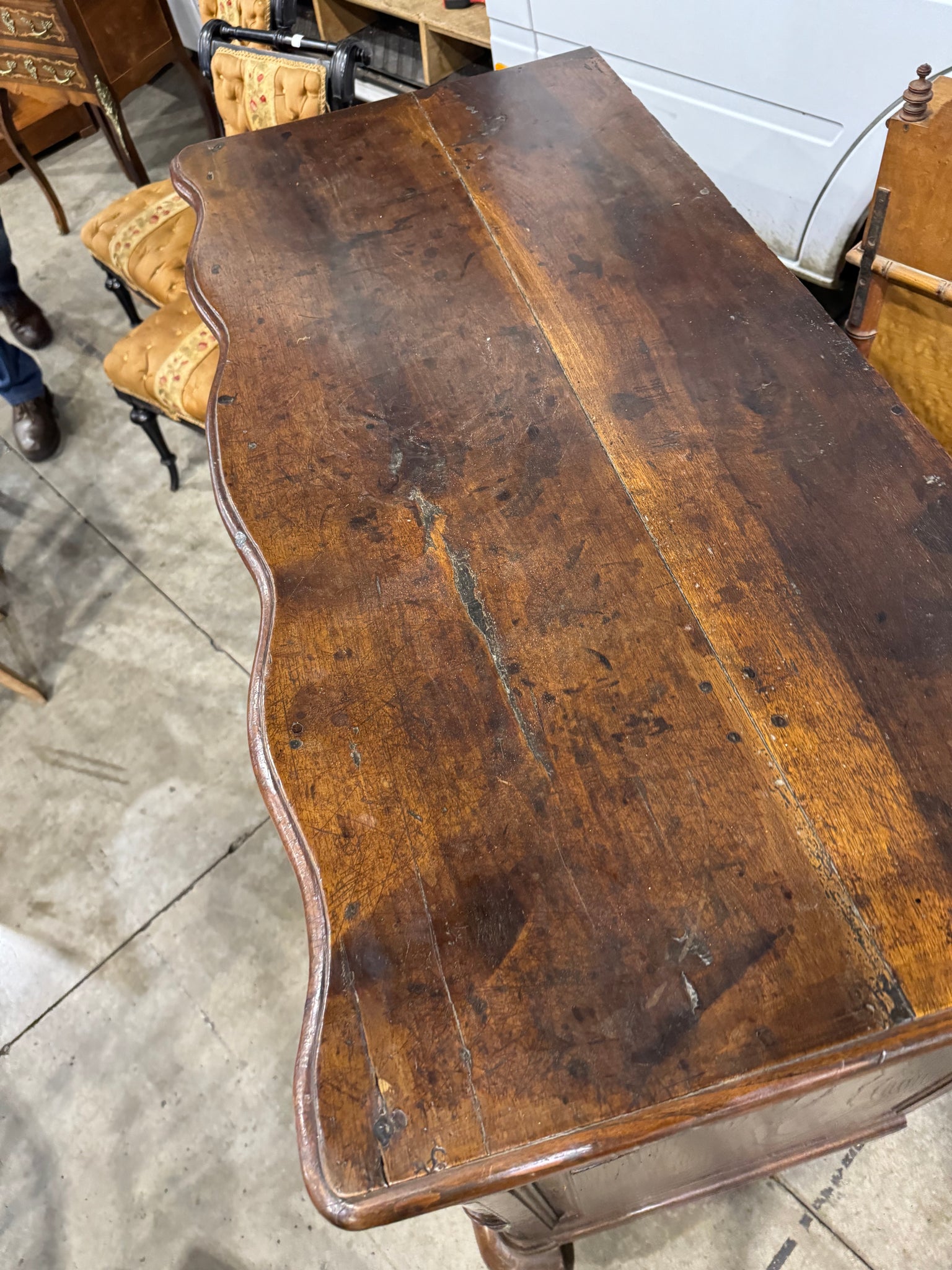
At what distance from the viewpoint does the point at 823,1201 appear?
4.36 ft

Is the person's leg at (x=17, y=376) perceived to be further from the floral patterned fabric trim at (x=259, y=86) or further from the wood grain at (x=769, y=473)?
the wood grain at (x=769, y=473)

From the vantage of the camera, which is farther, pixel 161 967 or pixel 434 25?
pixel 434 25

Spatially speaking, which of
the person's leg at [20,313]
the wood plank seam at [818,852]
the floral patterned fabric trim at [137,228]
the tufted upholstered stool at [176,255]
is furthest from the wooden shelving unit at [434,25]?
the wood plank seam at [818,852]

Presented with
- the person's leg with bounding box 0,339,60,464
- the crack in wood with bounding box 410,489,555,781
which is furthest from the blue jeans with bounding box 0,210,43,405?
the crack in wood with bounding box 410,489,555,781

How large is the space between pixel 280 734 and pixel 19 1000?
1.16 metres

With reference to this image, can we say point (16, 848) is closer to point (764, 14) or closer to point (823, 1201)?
point (823, 1201)

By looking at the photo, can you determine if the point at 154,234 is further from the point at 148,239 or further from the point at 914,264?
the point at 914,264

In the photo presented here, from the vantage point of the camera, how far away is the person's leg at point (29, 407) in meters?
2.31

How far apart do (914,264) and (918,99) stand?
8.5 inches

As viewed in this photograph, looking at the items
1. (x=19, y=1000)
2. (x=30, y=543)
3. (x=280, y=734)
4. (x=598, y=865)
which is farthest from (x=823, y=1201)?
(x=30, y=543)

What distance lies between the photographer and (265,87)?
1.85 metres

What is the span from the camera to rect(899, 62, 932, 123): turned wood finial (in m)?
1.09

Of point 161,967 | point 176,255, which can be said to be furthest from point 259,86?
point 161,967

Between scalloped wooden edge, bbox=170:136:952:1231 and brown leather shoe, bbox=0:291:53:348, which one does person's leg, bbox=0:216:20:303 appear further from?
scalloped wooden edge, bbox=170:136:952:1231
